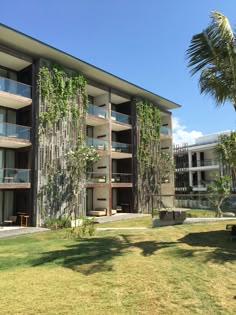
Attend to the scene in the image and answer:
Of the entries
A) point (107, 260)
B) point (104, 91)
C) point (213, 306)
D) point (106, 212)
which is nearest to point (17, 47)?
point (104, 91)

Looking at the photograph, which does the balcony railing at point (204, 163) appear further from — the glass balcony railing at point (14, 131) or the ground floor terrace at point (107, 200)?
the glass balcony railing at point (14, 131)

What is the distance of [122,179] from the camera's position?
29.6 m

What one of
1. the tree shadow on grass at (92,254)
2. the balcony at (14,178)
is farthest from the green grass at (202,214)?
the balcony at (14,178)

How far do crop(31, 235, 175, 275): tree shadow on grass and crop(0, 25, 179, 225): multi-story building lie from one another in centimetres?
1065

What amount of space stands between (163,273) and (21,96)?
17.0 m

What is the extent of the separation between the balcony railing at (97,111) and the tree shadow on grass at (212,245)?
15.8m

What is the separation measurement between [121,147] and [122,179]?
3.26 meters

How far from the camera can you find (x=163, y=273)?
6965 millimetres

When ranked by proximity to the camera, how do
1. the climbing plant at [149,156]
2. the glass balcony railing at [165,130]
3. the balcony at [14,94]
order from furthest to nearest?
the glass balcony railing at [165,130], the climbing plant at [149,156], the balcony at [14,94]

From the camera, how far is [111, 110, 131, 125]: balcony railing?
28.8 metres

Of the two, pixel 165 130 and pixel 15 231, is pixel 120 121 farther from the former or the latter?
pixel 15 231

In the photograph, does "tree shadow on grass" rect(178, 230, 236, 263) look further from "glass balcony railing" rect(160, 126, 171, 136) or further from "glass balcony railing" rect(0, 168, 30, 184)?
"glass balcony railing" rect(160, 126, 171, 136)

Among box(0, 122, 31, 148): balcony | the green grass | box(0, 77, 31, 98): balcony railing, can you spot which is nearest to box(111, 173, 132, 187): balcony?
the green grass

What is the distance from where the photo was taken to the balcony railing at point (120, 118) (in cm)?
2875
